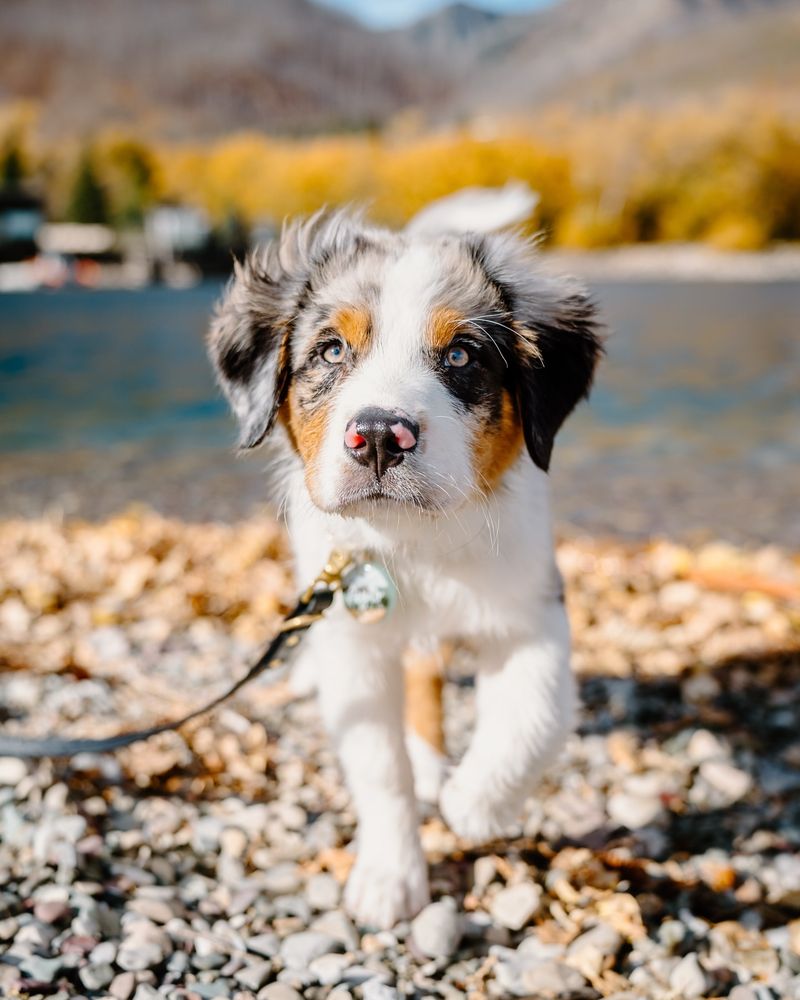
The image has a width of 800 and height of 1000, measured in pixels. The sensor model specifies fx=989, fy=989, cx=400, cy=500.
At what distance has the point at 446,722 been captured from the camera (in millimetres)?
3895

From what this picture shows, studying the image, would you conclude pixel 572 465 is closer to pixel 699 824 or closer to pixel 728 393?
pixel 728 393

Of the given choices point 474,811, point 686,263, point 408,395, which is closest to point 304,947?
point 474,811

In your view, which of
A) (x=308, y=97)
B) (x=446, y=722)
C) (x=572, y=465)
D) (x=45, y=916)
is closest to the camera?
(x=45, y=916)

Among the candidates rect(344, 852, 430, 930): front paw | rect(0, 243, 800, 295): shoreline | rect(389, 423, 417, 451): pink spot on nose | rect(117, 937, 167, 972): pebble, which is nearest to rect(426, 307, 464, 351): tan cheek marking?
rect(389, 423, 417, 451): pink spot on nose

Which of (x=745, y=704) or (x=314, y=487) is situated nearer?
(x=314, y=487)

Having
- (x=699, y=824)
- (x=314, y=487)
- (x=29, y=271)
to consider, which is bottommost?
(x=699, y=824)

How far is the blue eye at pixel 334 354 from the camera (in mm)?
2627

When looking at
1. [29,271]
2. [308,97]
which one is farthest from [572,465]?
[308,97]

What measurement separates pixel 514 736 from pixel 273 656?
73 cm

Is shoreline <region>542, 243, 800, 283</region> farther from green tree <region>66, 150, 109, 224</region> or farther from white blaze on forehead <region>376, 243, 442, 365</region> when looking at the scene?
white blaze on forehead <region>376, 243, 442, 365</region>

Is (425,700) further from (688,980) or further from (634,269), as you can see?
(634,269)

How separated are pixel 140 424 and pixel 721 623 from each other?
32.9 feet

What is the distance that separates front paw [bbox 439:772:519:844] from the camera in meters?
2.68

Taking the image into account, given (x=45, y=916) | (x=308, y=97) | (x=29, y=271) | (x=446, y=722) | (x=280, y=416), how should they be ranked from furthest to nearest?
(x=308, y=97) → (x=29, y=271) → (x=446, y=722) → (x=280, y=416) → (x=45, y=916)
